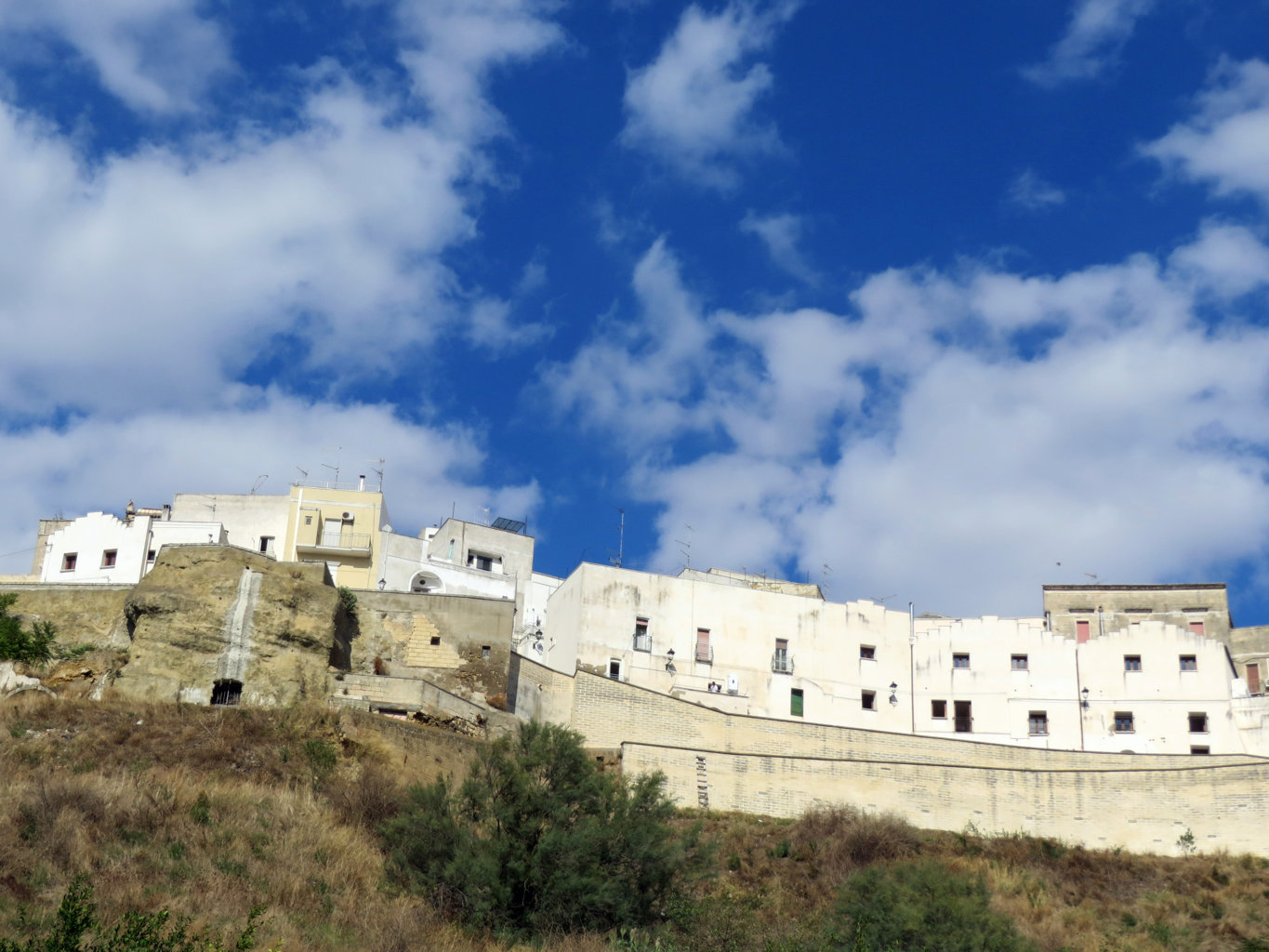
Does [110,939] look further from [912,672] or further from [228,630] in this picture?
[912,672]

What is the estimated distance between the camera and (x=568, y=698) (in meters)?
41.3

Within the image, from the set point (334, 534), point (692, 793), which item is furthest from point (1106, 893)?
point (334, 534)

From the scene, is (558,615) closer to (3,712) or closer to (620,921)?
(3,712)

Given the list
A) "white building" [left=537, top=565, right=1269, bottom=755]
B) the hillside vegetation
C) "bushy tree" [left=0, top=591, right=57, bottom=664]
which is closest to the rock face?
the hillside vegetation

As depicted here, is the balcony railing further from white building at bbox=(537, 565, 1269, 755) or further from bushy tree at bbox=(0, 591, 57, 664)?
bushy tree at bbox=(0, 591, 57, 664)

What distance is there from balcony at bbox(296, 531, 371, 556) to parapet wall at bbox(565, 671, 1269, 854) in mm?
14850

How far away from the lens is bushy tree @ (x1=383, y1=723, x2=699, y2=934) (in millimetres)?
23188

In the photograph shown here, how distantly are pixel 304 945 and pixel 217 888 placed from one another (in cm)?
287

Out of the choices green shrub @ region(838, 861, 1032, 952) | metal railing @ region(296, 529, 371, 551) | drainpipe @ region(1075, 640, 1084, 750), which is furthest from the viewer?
metal railing @ region(296, 529, 371, 551)

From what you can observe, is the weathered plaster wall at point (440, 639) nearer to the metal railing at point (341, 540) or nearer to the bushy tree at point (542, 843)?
the metal railing at point (341, 540)

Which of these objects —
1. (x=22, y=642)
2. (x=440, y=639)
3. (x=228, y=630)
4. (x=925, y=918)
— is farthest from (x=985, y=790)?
(x=22, y=642)

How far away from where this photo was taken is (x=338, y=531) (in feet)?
170

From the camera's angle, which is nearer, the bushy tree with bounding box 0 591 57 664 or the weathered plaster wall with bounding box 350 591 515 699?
the bushy tree with bounding box 0 591 57 664

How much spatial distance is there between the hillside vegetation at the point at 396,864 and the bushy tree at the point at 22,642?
6.51 ft
